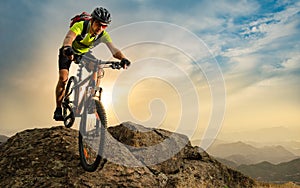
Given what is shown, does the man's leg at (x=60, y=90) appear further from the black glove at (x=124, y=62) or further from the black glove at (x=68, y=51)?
the black glove at (x=124, y=62)

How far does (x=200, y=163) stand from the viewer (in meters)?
12.1

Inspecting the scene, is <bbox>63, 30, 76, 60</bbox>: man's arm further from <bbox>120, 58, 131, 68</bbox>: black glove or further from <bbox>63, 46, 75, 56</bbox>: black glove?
<bbox>120, 58, 131, 68</bbox>: black glove

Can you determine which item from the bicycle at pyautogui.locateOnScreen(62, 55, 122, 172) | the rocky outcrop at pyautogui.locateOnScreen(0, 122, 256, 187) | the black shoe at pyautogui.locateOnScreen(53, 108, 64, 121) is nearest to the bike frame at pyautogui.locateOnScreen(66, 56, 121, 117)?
the bicycle at pyautogui.locateOnScreen(62, 55, 122, 172)

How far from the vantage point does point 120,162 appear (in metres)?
9.24

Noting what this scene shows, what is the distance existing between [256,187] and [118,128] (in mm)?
7279

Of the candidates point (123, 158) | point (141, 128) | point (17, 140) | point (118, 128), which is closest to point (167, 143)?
point (141, 128)

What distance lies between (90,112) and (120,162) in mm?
2174

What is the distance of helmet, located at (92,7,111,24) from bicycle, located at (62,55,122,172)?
1.15 m

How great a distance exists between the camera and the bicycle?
7809 mm

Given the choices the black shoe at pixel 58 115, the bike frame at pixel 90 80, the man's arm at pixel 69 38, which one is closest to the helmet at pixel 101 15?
the man's arm at pixel 69 38

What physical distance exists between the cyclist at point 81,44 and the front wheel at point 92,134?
4.83 ft

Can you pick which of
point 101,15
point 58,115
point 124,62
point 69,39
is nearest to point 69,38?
point 69,39

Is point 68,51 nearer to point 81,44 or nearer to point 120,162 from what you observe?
point 81,44

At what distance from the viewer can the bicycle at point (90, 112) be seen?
7809 mm
